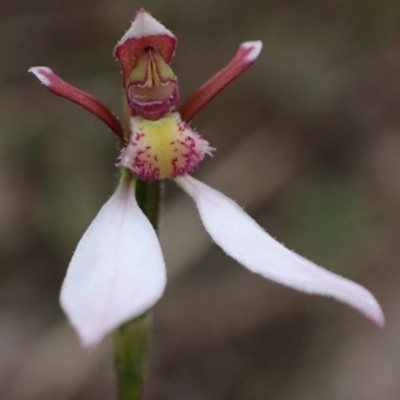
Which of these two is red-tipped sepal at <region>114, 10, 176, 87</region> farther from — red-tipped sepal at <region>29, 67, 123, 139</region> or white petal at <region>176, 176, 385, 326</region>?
white petal at <region>176, 176, 385, 326</region>

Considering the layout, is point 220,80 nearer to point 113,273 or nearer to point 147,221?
point 147,221

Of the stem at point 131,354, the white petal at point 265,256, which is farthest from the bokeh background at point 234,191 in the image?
the white petal at point 265,256

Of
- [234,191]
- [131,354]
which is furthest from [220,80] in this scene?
[234,191]

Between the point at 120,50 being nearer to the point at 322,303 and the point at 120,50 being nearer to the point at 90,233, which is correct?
the point at 90,233

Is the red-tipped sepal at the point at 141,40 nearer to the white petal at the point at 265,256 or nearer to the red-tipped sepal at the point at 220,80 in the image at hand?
the red-tipped sepal at the point at 220,80

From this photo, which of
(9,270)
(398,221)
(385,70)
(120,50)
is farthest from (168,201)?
(120,50)

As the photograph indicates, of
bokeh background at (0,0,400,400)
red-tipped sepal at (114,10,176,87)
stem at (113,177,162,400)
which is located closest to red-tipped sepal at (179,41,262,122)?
red-tipped sepal at (114,10,176,87)
